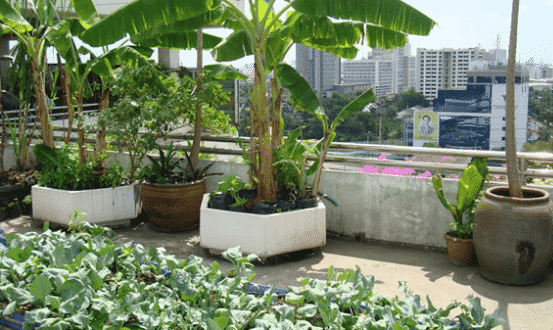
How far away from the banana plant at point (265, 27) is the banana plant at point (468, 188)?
1383 mm

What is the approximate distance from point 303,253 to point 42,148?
3.79 metres

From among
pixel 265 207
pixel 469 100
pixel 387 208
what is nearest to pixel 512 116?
pixel 387 208

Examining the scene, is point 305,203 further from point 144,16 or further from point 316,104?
point 144,16

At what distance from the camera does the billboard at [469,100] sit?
29.3 meters

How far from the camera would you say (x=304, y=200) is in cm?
668

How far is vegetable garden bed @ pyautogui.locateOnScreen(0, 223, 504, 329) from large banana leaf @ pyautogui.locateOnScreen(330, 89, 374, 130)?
339 centimetres

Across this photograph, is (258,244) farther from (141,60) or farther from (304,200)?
(141,60)

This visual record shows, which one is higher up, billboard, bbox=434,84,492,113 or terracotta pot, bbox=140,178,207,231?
billboard, bbox=434,84,492,113

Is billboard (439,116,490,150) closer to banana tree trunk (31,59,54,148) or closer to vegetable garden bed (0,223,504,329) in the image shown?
banana tree trunk (31,59,54,148)

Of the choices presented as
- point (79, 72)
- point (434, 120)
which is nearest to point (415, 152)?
point (79, 72)

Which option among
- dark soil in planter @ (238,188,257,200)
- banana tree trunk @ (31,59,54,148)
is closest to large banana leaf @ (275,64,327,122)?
dark soil in planter @ (238,188,257,200)

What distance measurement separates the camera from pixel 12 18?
7395 millimetres

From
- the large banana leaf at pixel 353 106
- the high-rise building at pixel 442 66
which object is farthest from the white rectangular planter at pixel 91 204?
the high-rise building at pixel 442 66

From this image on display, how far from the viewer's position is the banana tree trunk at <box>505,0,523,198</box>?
5.64 metres
